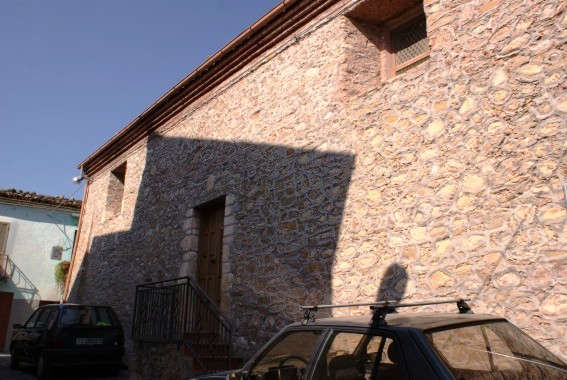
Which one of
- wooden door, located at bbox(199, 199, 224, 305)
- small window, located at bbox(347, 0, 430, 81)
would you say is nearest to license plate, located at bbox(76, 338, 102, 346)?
wooden door, located at bbox(199, 199, 224, 305)

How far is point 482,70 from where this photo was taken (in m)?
4.69

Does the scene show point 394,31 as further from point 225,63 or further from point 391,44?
point 225,63

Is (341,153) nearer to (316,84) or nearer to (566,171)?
(316,84)

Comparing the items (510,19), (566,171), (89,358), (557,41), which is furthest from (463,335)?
(89,358)

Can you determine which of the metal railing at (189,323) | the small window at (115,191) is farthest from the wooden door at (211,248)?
the small window at (115,191)

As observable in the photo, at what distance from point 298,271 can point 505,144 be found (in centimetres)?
289

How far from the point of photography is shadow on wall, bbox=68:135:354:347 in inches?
231

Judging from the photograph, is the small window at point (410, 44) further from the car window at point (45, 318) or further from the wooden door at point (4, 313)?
the wooden door at point (4, 313)

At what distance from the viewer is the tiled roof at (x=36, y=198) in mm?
17966

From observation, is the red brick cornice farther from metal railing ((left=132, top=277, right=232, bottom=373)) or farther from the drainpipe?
metal railing ((left=132, top=277, right=232, bottom=373))

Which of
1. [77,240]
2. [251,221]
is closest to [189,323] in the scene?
[251,221]

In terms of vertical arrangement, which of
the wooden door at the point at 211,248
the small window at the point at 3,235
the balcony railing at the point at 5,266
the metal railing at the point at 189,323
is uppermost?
the small window at the point at 3,235

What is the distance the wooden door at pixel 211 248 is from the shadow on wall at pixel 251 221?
0.68ft

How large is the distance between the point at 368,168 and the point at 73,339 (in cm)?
574
